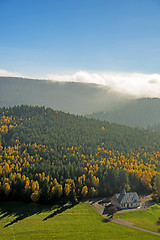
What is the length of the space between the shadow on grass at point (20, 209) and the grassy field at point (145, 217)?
119 ft

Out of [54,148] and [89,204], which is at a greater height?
[54,148]

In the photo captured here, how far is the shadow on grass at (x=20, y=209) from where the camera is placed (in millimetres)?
104312

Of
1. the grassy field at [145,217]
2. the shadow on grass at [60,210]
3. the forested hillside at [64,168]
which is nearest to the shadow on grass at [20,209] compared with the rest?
the shadow on grass at [60,210]

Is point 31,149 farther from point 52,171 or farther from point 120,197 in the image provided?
point 120,197

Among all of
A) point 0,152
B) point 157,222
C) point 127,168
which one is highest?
point 0,152

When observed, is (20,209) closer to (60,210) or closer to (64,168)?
(60,210)

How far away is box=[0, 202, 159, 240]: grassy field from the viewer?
86625 millimetres

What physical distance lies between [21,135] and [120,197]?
105276mm

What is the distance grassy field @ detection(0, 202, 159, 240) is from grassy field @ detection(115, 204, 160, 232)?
7465 millimetres

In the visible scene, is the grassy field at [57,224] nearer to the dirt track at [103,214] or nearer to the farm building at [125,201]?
the dirt track at [103,214]

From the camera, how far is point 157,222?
100m

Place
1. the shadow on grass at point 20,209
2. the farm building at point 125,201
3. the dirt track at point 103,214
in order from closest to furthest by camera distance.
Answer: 1. the dirt track at point 103,214
2. the shadow on grass at point 20,209
3. the farm building at point 125,201

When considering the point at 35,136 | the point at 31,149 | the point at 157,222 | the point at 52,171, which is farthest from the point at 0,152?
the point at 157,222

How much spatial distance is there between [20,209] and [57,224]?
78.6 ft
